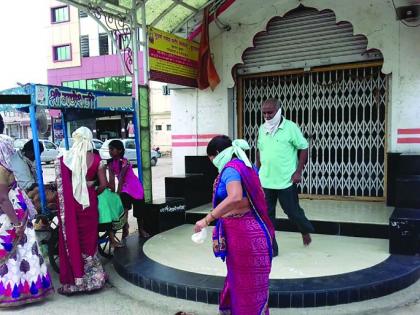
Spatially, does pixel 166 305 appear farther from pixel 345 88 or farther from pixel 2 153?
pixel 345 88

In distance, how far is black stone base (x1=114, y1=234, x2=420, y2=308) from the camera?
11.2 feet

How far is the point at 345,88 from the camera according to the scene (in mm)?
6535

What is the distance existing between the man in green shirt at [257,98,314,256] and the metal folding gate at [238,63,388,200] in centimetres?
258

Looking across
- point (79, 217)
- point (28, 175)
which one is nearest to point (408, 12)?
point (79, 217)

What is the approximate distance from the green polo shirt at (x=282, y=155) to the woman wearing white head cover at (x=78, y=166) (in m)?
1.77

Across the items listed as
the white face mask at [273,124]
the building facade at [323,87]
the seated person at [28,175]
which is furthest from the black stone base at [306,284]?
the building facade at [323,87]

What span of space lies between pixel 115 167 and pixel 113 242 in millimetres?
876

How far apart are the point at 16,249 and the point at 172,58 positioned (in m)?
3.30

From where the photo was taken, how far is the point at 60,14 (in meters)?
33.8

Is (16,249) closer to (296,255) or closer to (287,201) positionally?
(287,201)

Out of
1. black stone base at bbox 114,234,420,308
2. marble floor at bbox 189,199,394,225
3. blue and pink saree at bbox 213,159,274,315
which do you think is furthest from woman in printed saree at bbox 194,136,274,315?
marble floor at bbox 189,199,394,225

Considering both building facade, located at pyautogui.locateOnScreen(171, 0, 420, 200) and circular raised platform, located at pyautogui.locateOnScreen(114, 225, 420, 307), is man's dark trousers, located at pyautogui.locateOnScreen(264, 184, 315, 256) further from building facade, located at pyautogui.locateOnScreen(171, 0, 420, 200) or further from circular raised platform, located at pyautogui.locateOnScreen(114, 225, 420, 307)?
building facade, located at pyautogui.locateOnScreen(171, 0, 420, 200)

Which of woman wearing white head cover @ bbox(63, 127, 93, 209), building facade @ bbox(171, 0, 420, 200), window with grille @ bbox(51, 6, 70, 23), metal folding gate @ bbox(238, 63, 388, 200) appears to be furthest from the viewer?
window with grille @ bbox(51, 6, 70, 23)

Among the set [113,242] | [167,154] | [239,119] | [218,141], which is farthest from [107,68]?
[218,141]
